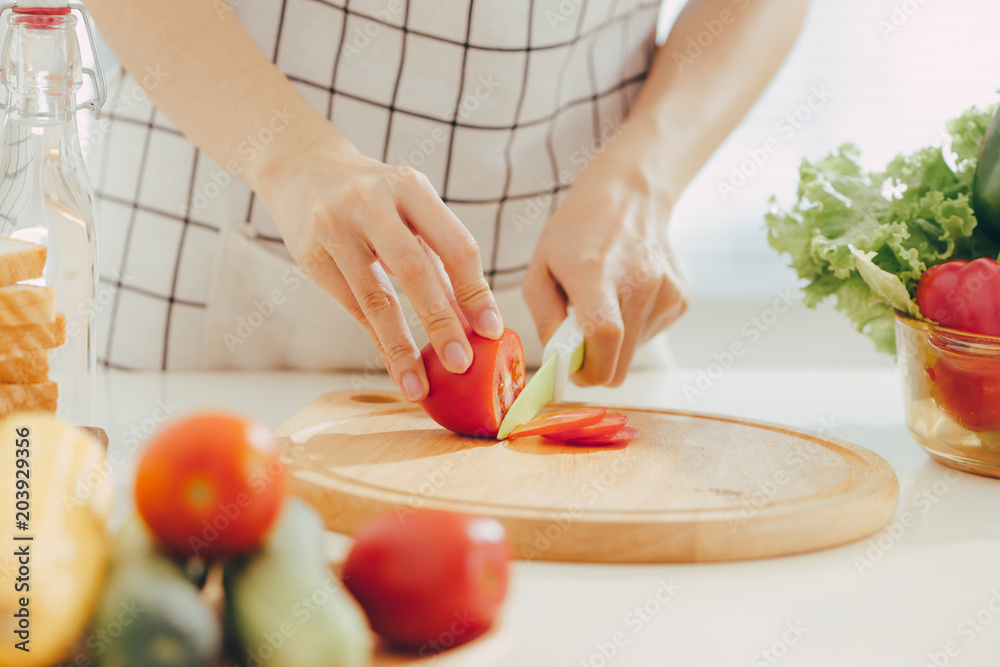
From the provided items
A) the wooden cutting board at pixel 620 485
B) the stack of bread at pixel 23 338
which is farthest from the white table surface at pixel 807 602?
the stack of bread at pixel 23 338

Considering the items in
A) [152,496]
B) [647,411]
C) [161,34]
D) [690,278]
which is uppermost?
Answer: [161,34]

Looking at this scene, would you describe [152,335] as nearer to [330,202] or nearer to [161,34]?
[161,34]

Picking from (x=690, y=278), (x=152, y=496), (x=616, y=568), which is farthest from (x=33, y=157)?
(x=690, y=278)

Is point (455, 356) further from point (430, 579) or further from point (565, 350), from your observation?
point (430, 579)

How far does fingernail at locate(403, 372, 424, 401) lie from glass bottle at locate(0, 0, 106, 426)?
0.33 m

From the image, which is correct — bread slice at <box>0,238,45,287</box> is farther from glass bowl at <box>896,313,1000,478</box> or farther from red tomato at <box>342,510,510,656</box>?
glass bowl at <box>896,313,1000,478</box>

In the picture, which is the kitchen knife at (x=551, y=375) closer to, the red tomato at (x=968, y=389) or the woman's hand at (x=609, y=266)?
the woman's hand at (x=609, y=266)

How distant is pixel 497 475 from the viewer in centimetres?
89

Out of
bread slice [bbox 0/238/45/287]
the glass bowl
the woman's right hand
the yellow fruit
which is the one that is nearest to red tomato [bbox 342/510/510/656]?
the yellow fruit

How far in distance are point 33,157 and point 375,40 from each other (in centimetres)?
69

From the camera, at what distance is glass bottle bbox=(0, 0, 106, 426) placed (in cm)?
79

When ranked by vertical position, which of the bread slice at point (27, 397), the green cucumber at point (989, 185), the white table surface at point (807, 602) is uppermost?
the green cucumber at point (989, 185)

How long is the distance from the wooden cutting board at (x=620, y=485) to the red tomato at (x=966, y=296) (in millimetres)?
171

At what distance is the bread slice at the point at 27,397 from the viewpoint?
70 centimetres
